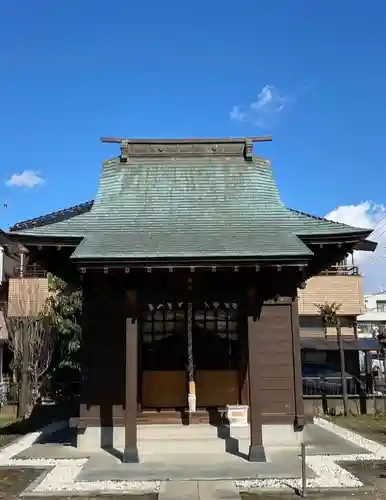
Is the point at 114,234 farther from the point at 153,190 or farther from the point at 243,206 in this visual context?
the point at 243,206

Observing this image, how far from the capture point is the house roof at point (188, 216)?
989cm

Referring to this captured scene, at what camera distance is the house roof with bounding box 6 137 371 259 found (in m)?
9.89

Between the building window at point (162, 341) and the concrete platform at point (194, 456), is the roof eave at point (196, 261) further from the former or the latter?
the concrete platform at point (194, 456)

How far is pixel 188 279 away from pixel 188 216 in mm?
1732

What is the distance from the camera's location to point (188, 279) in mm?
10203

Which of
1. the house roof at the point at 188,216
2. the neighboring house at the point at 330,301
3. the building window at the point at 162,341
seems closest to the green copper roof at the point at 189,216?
the house roof at the point at 188,216

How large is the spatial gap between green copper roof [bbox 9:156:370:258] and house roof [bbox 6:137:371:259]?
18 millimetres

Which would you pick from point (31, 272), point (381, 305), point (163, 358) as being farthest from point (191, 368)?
point (381, 305)

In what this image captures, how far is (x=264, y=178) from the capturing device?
12664 millimetres

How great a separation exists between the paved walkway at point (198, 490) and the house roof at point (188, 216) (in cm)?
370

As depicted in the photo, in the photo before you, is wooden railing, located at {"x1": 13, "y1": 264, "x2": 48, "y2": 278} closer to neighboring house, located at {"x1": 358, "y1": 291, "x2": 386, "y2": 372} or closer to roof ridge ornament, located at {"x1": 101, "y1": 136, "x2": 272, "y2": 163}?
roof ridge ornament, located at {"x1": 101, "y1": 136, "x2": 272, "y2": 163}

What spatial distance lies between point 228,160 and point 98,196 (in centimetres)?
329

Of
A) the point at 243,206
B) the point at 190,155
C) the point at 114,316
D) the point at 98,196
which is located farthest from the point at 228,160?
the point at 114,316

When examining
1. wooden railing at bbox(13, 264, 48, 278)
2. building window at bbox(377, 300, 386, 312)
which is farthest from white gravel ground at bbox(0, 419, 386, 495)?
building window at bbox(377, 300, 386, 312)
